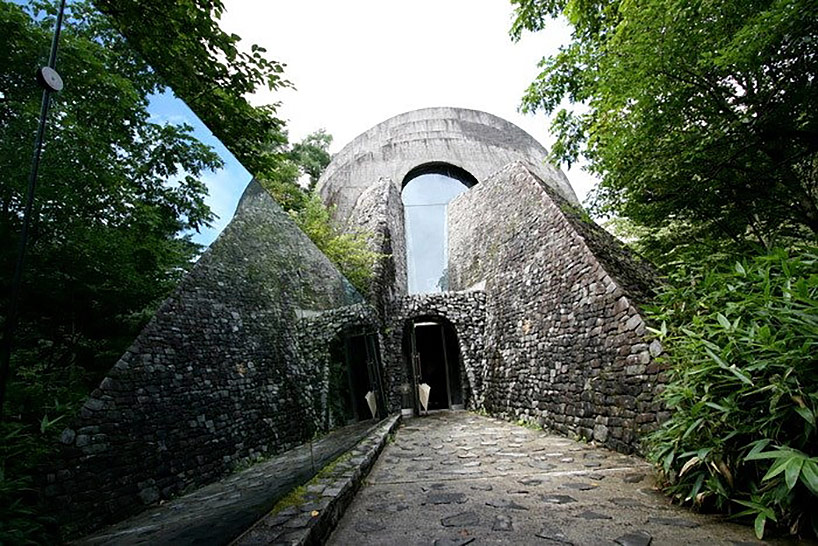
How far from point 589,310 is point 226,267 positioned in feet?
15.1

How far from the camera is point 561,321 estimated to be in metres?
5.61

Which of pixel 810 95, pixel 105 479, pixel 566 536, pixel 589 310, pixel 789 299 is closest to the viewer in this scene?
pixel 105 479

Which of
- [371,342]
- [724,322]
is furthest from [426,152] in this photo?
[724,322]

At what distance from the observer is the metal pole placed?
0.79 metres

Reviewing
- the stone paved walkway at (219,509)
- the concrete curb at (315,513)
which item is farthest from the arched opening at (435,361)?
the stone paved walkway at (219,509)

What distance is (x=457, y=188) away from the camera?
15227 mm

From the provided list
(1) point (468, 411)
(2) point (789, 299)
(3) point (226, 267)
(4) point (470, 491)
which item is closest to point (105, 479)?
(3) point (226, 267)

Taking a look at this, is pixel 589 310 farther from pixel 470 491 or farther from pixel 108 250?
pixel 108 250

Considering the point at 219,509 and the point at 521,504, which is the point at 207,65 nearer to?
the point at 219,509

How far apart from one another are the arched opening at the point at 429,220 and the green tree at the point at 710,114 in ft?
22.4

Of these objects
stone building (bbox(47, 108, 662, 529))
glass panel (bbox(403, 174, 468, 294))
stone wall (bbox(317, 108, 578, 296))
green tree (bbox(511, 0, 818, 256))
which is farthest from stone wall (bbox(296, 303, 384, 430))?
stone wall (bbox(317, 108, 578, 296))

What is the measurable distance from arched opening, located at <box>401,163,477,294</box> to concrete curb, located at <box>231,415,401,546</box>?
770cm

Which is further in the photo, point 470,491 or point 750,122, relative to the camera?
point 750,122

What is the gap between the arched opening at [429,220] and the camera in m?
11.9
